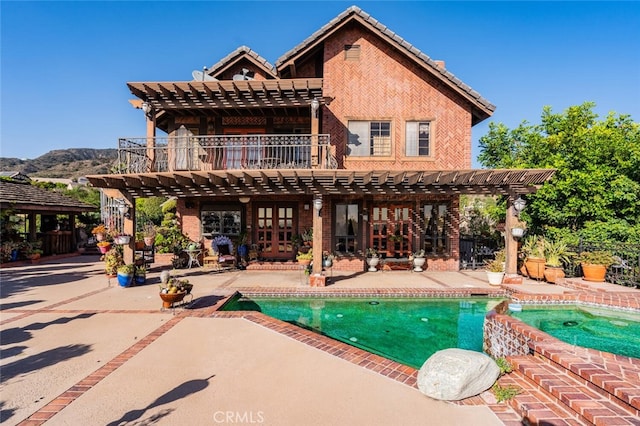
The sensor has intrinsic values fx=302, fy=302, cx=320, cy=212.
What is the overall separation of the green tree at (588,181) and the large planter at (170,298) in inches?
593

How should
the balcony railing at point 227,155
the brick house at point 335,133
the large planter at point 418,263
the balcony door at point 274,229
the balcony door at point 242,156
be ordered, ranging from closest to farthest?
the balcony railing at point 227,155, the brick house at point 335,133, the large planter at point 418,263, the balcony door at point 242,156, the balcony door at point 274,229

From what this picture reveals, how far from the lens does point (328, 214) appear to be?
12977mm

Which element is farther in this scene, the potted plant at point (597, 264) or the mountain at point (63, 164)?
the mountain at point (63, 164)

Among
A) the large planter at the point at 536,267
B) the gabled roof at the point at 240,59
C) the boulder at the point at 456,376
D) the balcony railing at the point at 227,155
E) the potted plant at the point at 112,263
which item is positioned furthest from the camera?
the gabled roof at the point at 240,59

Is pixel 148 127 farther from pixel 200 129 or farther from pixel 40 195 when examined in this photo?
pixel 40 195

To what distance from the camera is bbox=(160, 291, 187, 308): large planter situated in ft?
23.2

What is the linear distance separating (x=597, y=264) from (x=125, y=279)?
15.5 m

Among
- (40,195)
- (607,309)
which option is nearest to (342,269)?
(607,309)

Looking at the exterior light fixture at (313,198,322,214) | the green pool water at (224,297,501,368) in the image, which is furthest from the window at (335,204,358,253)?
the green pool water at (224,297,501,368)

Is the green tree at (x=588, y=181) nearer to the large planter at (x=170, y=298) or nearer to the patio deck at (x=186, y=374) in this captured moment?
the patio deck at (x=186, y=374)

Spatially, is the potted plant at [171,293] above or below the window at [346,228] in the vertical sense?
below

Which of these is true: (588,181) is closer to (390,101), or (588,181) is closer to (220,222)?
(390,101)

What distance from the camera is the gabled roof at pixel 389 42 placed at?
1217cm

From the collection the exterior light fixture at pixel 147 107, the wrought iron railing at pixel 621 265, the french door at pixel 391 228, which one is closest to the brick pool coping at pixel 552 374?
the wrought iron railing at pixel 621 265
